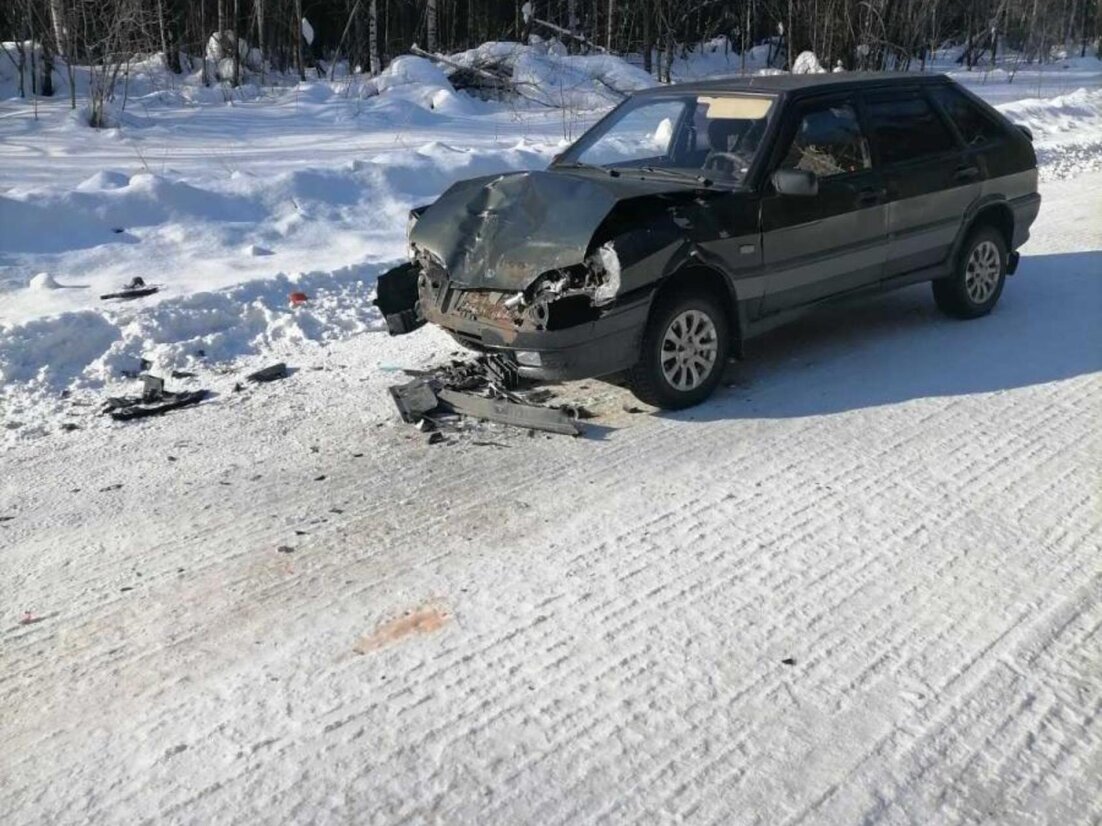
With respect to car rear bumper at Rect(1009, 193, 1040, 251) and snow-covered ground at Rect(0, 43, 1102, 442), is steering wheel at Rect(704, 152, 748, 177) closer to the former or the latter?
car rear bumper at Rect(1009, 193, 1040, 251)

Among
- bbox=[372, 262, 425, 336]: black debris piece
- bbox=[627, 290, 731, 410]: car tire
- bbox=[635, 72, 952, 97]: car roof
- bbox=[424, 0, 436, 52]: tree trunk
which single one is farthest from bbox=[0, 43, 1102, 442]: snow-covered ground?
bbox=[424, 0, 436, 52]: tree trunk

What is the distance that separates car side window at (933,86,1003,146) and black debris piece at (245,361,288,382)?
4.70 meters

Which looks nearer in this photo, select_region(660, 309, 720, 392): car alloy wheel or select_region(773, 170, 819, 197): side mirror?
select_region(660, 309, 720, 392): car alloy wheel

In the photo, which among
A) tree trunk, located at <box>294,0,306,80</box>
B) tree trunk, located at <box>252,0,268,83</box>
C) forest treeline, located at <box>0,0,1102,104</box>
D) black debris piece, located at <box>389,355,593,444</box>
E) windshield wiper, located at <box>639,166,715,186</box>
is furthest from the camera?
tree trunk, located at <box>294,0,306,80</box>

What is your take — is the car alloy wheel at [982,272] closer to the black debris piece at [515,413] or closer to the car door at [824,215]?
the car door at [824,215]

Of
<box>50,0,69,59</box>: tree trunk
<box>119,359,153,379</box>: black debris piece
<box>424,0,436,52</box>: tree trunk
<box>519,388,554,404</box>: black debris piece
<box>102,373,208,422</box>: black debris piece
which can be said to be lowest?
<box>102,373,208,422</box>: black debris piece

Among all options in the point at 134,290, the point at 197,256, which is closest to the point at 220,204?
the point at 197,256

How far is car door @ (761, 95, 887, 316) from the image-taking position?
6324mm

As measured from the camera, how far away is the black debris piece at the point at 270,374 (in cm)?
669

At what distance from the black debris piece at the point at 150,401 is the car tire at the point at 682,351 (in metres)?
2.59

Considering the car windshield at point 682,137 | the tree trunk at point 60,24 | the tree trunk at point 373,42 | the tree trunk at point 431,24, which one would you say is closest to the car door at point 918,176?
the car windshield at point 682,137

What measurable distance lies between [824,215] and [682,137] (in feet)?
3.42

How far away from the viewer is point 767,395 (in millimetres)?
6262

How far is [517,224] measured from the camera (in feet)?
19.4
